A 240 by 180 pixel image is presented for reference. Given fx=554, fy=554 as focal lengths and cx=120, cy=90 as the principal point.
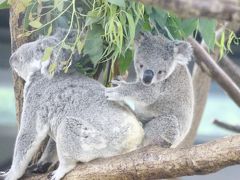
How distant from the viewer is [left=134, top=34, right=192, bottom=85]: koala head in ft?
8.18

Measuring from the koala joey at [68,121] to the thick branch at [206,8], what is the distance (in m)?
1.31

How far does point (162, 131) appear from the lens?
239 centimetres

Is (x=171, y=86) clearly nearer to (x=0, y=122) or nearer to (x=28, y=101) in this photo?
(x=28, y=101)

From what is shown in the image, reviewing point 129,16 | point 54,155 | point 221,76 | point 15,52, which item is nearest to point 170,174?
point 129,16

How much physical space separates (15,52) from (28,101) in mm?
286

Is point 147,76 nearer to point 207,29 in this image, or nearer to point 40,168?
point 207,29

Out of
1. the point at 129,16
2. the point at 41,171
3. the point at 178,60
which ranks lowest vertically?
the point at 41,171

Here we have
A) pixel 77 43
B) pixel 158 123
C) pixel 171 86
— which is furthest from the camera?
pixel 171 86

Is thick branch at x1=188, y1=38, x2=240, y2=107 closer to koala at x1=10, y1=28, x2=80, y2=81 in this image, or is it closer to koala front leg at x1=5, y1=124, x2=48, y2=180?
koala at x1=10, y1=28, x2=80, y2=81

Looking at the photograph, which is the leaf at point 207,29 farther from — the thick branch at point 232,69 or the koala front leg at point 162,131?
the thick branch at point 232,69

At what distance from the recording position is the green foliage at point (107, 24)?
209 centimetres

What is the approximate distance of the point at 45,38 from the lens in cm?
250

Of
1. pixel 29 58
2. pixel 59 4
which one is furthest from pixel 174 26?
pixel 29 58

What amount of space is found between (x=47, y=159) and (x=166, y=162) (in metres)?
0.77
